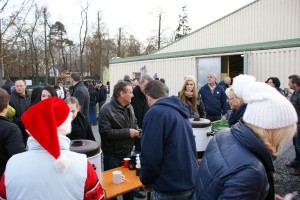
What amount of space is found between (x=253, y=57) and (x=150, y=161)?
7.48 metres

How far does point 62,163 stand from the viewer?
1.73m

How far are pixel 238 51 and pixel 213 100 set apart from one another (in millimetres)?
3441

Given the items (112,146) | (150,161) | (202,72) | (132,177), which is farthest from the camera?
(202,72)

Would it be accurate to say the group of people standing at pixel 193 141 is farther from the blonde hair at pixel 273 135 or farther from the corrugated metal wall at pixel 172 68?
the corrugated metal wall at pixel 172 68

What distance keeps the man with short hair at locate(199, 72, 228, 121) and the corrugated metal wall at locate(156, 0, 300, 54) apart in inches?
321

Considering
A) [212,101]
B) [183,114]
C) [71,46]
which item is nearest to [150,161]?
[183,114]

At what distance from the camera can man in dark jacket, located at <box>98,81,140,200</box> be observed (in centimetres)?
388

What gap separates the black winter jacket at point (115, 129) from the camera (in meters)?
3.87

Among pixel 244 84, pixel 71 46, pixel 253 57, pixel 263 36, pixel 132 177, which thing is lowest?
pixel 132 177

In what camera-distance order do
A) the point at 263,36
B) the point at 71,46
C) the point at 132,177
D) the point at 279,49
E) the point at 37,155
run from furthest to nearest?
the point at 71,46
the point at 263,36
the point at 279,49
the point at 132,177
the point at 37,155

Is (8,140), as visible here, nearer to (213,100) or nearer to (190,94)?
(190,94)

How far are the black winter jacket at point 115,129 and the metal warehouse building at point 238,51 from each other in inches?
239

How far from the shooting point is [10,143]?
2580 millimetres

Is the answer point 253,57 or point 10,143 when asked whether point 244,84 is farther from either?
point 253,57
